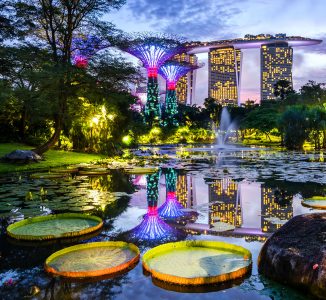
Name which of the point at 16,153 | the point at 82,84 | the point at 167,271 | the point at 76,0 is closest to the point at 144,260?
the point at 167,271

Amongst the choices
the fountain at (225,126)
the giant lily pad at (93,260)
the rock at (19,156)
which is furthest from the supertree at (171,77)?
the giant lily pad at (93,260)

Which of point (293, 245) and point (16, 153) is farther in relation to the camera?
point (16, 153)

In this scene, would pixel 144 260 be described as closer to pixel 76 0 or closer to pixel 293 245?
pixel 293 245

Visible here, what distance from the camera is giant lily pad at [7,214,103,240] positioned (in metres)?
5.52

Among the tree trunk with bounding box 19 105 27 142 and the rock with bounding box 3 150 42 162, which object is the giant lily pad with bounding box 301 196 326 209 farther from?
the tree trunk with bounding box 19 105 27 142

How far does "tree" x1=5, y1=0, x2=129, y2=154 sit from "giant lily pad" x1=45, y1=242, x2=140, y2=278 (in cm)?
1404

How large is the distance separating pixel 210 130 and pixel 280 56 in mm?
133040

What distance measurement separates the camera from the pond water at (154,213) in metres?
3.69

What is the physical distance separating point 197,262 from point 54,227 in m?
2.83

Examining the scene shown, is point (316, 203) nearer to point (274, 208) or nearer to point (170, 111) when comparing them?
point (274, 208)

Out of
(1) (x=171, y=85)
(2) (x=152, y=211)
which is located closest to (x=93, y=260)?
(2) (x=152, y=211)

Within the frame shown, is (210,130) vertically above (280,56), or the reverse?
(280,56)

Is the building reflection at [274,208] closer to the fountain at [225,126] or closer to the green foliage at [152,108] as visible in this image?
the green foliage at [152,108]

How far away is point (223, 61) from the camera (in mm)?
192250
